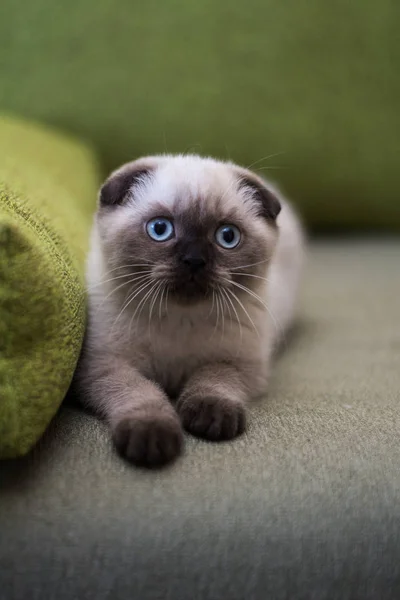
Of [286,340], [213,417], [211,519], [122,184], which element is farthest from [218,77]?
[211,519]

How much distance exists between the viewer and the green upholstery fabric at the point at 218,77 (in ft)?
6.63

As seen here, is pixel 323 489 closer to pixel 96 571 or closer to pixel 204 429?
pixel 204 429

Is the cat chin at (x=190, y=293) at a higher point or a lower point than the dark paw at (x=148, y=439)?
higher

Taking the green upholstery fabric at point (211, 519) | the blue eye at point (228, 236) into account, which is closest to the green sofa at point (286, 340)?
the green upholstery fabric at point (211, 519)

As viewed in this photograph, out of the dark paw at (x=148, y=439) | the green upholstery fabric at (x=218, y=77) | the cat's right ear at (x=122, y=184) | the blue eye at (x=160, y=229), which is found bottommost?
the dark paw at (x=148, y=439)

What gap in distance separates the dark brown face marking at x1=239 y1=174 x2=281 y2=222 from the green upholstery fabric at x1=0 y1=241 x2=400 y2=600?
0.41m

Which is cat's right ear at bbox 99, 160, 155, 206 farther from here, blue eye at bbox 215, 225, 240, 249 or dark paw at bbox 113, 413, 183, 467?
dark paw at bbox 113, 413, 183, 467

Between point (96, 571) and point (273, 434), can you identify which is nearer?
point (96, 571)

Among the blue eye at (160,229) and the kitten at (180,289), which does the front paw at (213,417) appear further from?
the blue eye at (160,229)

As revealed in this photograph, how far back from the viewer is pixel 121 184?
3.63 ft

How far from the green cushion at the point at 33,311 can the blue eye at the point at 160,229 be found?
15 centimetres

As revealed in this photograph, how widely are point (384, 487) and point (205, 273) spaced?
41cm

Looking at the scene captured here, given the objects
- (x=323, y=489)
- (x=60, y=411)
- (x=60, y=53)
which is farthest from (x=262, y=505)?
(x=60, y=53)

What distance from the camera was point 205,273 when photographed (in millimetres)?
1018
